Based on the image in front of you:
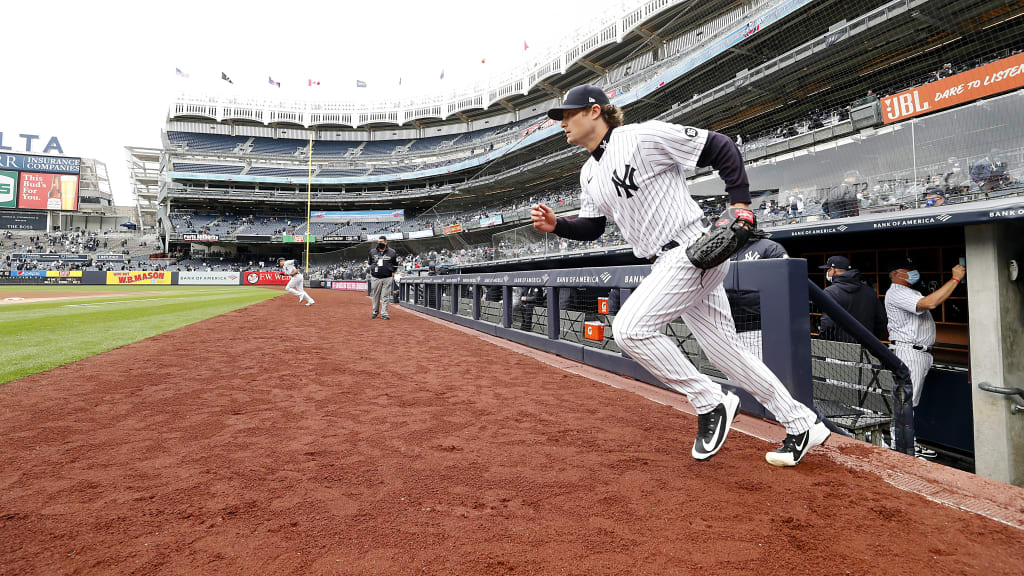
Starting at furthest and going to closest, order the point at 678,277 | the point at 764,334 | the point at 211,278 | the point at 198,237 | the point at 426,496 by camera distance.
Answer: the point at 198,237, the point at 211,278, the point at 764,334, the point at 678,277, the point at 426,496

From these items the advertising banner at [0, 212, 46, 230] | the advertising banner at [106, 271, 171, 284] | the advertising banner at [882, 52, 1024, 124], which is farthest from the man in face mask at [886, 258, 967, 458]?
the advertising banner at [0, 212, 46, 230]

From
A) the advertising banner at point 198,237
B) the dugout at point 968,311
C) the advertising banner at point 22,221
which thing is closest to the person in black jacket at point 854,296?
the dugout at point 968,311

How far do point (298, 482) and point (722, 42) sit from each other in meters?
19.9

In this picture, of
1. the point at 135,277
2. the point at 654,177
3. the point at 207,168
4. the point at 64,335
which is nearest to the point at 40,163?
the point at 207,168

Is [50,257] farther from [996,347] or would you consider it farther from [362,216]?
[996,347]

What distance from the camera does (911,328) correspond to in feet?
15.9

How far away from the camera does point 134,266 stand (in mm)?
39375

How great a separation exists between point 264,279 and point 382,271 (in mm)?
34117

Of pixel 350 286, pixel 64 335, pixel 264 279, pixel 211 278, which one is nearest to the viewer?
pixel 64 335

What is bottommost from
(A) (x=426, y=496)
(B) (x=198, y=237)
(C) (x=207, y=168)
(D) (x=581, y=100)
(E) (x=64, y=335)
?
(A) (x=426, y=496)

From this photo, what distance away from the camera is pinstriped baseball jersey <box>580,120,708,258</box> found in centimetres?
197

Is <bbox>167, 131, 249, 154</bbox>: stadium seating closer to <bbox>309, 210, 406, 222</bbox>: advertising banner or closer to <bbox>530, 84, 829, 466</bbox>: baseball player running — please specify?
<bbox>309, 210, 406, 222</bbox>: advertising banner

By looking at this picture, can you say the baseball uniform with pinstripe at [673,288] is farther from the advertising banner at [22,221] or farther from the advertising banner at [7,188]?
the advertising banner at [22,221]

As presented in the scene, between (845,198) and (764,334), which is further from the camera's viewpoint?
(845,198)
